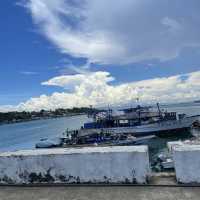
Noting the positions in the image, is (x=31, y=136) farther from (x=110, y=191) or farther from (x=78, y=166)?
(x=110, y=191)

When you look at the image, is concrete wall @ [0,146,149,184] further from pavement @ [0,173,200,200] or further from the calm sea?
the calm sea

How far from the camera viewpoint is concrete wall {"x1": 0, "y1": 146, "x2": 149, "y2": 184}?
5.02 metres

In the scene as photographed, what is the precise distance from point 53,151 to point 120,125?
43.3m

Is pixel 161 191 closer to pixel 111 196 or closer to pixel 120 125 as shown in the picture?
pixel 111 196

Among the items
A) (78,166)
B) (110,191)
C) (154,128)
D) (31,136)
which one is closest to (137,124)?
(154,128)

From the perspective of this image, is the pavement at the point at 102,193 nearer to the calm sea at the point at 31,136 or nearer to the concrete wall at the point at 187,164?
the concrete wall at the point at 187,164

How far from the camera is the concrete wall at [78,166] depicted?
16.5 ft

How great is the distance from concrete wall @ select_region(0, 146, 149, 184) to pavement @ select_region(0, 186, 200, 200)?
0.19 meters

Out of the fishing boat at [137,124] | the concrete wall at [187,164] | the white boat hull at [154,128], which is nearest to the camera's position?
the concrete wall at [187,164]

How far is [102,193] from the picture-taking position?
4719 millimetres

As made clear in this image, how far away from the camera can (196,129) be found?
4703 cm

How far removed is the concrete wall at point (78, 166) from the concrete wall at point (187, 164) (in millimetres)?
510

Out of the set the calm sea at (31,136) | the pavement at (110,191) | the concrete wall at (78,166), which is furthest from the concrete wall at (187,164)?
the calm sea at (31,136)

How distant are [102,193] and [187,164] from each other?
148 centimetres
